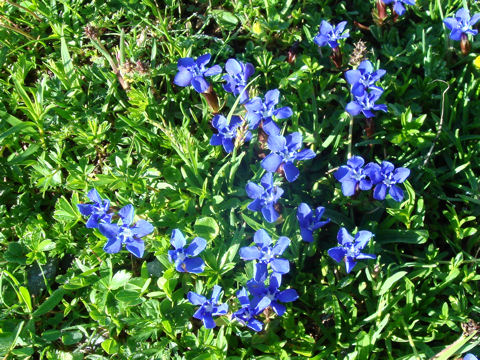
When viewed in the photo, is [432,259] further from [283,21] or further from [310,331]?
[283,21]

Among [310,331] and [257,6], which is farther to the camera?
[257,6]

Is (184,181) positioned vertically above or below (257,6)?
below

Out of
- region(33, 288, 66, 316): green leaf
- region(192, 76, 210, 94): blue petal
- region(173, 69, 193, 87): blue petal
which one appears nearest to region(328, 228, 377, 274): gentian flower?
region(192, 76, 210, 94): blue petal

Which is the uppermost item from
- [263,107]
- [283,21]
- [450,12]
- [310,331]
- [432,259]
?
[450,12]

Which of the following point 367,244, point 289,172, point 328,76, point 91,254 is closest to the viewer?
point 289,172

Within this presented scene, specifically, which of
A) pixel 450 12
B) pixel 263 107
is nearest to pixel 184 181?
pixel 263 107

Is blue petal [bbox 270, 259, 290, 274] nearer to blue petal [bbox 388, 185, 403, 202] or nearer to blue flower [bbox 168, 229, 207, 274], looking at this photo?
blue flower [bbox 168, 229, 207, 274]

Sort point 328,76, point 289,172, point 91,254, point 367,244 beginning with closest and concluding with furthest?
point 289,172
point 367,244
point 91,254
point 328,76
